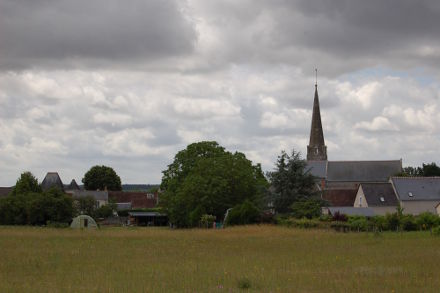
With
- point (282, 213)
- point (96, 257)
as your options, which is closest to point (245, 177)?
point (282, 213)

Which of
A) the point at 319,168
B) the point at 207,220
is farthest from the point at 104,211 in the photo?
the point at 319,168

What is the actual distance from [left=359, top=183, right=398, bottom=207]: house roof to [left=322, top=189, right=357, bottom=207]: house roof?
5.59 meters

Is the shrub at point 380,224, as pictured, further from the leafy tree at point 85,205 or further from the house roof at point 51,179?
the house roof at point 51,179

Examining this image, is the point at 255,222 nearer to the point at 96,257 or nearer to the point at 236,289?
the point at 96,257

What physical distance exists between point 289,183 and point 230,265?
40447 millimetres

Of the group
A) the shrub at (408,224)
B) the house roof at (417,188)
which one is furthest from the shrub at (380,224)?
the house roof at (417,188)

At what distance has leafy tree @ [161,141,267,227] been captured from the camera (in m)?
70.9

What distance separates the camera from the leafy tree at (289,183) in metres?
64.7

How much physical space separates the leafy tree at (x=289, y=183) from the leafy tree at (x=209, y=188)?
1.92m

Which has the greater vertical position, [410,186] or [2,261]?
[410,186]

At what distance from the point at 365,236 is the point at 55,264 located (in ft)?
68.5

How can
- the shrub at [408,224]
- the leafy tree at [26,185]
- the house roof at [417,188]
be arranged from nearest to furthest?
the shrub at [408,224]
the house roof at [417,188]
the leafy tree at [26,185]

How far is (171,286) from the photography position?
18.5 meters

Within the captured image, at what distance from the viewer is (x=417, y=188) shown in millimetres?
87312
